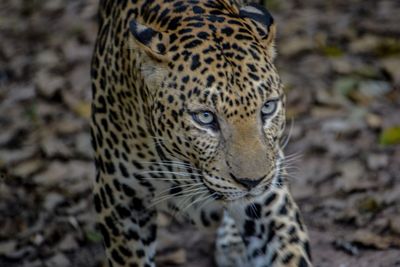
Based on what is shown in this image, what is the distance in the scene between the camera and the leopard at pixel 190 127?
5117mm

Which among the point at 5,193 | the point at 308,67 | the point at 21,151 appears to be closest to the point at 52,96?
the point at 21,151

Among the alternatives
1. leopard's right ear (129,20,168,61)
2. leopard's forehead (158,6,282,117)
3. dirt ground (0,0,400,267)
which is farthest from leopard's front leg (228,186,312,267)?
leopard's right ear (129,20,168,61)

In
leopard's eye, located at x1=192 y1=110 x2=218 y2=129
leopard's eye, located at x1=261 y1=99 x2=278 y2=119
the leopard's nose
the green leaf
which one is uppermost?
leopard's eye, located at x1=261 y1=99 x2=278 y2=119

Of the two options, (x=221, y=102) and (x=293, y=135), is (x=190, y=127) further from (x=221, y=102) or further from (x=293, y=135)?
(x=293, y=135)

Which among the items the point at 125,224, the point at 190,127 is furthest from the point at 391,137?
the point at 190,127

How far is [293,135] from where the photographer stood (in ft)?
29.0

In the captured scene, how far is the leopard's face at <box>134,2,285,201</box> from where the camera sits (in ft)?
16.7

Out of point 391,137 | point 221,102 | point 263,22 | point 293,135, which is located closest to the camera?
point 221,102

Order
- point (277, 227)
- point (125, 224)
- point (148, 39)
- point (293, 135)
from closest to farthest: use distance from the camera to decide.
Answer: point (148, 39) → point (277, 227) → point (125, 224) → point (293, 135)

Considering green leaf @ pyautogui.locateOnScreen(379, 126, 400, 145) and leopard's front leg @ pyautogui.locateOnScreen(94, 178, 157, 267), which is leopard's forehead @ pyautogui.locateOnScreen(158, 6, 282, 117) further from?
green leaf @ pyautogui.locateOnScreen(379, 126, 400, 145)

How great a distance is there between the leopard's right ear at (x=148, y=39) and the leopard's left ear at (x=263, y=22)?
526mm

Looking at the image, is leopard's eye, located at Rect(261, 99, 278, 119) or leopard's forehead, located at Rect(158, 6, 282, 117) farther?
leopard's eye, located at Rect(261, 99, 278, 119)

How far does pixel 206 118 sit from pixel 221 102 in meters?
0.15

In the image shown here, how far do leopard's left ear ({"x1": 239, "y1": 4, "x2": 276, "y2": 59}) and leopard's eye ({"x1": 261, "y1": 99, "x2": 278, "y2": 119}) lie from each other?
351 mm
